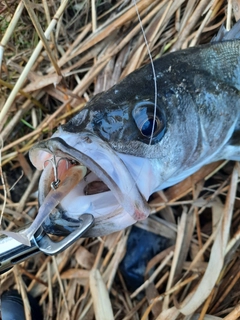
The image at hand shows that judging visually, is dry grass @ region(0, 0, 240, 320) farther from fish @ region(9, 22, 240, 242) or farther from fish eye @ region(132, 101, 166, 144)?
fish eye @ region(132, 101, 166, 144)

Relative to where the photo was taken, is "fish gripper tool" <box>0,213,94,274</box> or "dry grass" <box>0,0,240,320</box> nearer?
"fish gripper tool" <box>0,213,94,274</box>

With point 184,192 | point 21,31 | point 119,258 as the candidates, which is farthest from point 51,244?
point 21,31

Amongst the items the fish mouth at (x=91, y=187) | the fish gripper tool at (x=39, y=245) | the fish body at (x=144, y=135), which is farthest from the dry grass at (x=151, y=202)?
the fish mouth at (x=91, y=187)

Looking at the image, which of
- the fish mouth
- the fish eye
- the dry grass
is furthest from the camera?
the dry grass

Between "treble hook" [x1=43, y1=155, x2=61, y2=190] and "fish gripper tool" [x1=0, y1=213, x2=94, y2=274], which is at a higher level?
"treble hook" [x1=43, y1=155, x2=61, y2=190]

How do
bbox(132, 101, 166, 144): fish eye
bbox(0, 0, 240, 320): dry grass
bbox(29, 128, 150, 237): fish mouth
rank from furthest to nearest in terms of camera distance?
bbox(0, 0, 240, 320): dry grass < bbox(132, 101, 166, 144): fish eye < bbox(29, 128, 150, 237): fish mouth

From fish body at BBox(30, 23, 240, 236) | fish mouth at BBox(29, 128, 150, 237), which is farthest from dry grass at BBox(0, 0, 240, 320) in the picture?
fish mouth at BBox(29, 128, 150, 237)

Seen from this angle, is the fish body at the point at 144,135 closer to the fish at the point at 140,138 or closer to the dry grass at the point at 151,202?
the fish at the point at 140,138

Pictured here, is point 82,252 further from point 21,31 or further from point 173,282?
point 21,31
